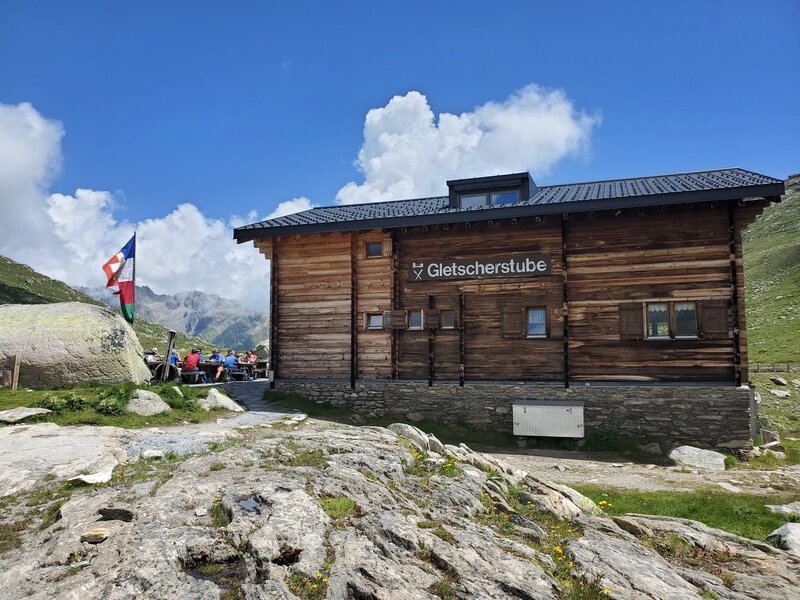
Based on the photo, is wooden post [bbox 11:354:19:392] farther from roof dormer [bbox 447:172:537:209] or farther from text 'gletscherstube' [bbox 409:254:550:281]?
roof dormer [bbox 447:172:537:209]

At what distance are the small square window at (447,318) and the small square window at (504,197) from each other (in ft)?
15.3

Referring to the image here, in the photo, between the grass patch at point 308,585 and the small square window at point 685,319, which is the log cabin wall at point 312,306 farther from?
the grass patch at point 308,585

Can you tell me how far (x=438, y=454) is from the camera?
36.9ft

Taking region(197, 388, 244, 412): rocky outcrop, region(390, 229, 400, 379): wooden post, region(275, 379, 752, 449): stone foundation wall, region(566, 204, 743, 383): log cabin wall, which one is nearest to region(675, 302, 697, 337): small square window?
region(566, 204, 743, 383): log cabin wall

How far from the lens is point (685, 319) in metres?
17.7

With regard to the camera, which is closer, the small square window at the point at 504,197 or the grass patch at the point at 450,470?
the grass patch at the point at 450,470

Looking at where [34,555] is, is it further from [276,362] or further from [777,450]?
[777,450]

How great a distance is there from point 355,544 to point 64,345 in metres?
13.8

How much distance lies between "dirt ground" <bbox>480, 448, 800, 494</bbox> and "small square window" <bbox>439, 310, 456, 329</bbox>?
520 cm

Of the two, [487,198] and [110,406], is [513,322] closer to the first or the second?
[487,198]

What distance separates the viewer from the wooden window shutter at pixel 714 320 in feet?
56.2

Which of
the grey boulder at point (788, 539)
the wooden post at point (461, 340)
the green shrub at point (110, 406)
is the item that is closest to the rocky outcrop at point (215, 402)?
the green shrub at point (110, 406)

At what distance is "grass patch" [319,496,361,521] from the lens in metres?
6.91

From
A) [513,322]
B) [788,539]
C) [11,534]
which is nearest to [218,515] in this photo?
[11,534]
